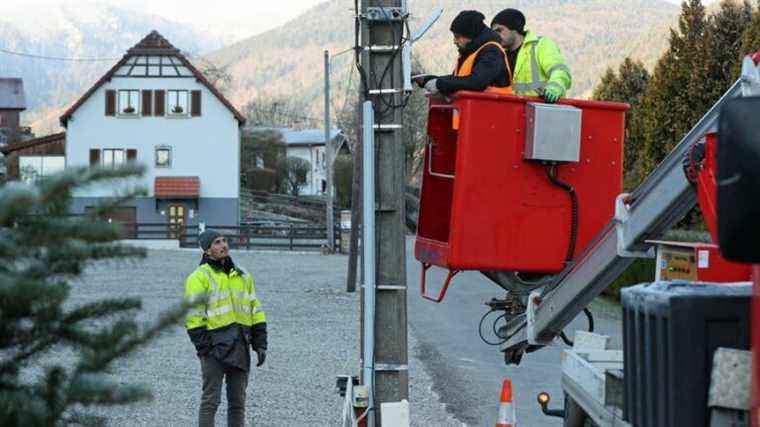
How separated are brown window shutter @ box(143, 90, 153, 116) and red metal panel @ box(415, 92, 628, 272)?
210ft

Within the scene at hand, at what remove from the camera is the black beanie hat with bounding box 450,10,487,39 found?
29.2ft

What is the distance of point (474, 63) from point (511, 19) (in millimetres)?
596

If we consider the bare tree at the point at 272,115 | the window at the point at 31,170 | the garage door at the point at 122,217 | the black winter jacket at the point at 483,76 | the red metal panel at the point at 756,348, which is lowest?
the red metal panel at the point at 756,348

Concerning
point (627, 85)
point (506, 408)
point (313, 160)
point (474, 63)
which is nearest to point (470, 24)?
point (474, 63)

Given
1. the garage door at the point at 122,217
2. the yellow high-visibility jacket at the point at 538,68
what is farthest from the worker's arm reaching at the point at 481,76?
the garage door at the point at 122,217

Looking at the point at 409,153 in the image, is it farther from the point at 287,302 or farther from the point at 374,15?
the point at 374,15

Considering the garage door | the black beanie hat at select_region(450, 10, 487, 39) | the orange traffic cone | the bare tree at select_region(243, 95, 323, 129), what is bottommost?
the orange traffic cone

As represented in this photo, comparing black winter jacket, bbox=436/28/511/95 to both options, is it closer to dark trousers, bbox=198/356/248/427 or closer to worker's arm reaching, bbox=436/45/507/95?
worker's arm reaching, bbox=436/45/507/95

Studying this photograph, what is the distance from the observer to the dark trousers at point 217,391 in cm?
1055

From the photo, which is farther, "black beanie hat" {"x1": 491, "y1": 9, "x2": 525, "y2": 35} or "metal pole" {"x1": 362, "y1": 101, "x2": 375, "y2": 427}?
"metal pole" {"x1": 362, "y1": 101, "x2": 375, "y2": 427}

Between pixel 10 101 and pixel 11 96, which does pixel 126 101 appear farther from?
pixel 11 96

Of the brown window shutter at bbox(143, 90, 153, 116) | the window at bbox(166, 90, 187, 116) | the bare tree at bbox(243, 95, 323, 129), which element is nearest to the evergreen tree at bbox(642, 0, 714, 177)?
the window at bbox(166, 90, 187, 116)

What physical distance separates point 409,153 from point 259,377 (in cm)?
5480

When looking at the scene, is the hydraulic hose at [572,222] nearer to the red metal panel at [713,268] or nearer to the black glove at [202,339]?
A: the red metal panel at [713,268]
